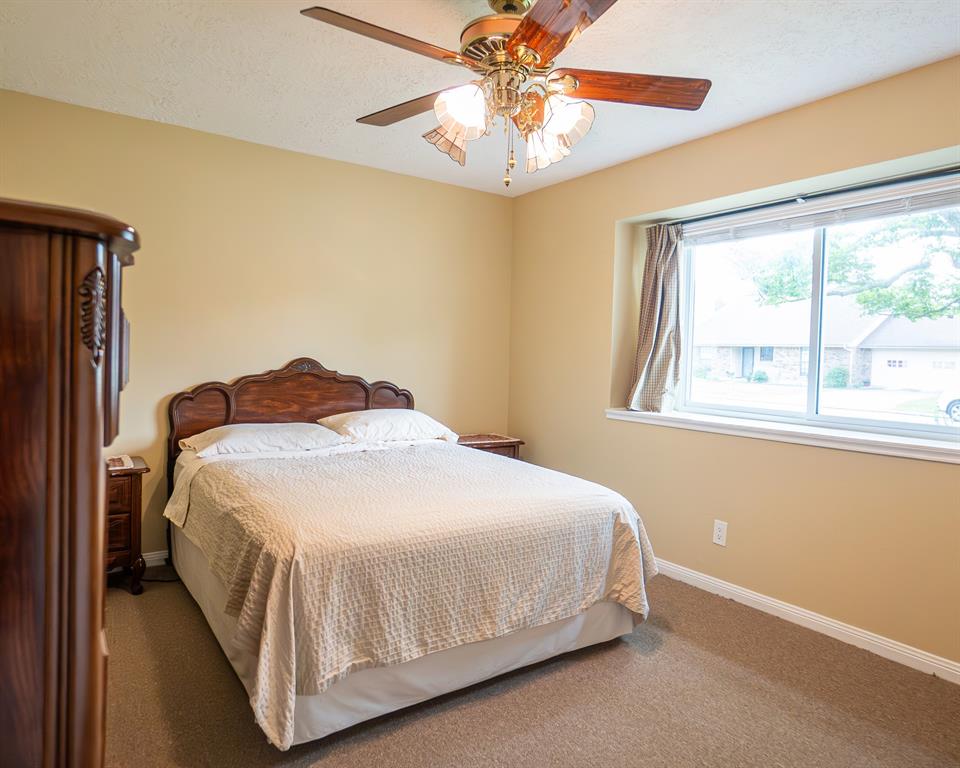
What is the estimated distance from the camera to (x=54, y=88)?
2760mm

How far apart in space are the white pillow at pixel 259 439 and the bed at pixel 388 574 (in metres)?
0.13

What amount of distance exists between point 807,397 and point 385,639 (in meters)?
2.50

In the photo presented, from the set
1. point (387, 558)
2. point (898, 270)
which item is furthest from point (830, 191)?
point (387, 558)

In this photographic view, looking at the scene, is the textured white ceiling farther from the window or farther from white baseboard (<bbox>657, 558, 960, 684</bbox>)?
white baseboard (<bbox>657, 558, 960, 684</bbox>)

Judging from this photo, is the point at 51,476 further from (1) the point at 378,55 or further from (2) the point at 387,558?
(1) the point at 378,55

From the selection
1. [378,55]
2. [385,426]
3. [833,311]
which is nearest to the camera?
[378,55]

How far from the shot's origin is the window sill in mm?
2383

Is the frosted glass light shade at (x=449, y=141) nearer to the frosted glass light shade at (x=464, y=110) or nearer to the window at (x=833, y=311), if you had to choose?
the frosted glass light shade at (x=464, y=110)

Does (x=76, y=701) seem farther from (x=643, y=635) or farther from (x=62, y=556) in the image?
(x=643, y=635)

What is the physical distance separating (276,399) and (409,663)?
6.89ft

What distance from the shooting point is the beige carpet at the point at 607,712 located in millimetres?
1812

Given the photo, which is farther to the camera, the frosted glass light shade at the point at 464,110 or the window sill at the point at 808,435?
the window sill at the point at 808,435

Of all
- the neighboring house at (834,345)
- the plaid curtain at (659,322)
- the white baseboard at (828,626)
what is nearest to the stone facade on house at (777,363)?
the neighboring house at (834,345)

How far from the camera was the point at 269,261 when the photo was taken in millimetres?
3551
